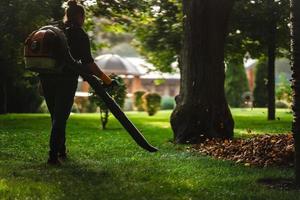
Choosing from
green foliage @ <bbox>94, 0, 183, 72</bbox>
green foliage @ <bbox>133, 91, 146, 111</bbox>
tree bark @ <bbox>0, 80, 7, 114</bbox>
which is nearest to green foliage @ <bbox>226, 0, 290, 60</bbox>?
green foliage @ <bbox>94, 0, 183, 72</bbox>

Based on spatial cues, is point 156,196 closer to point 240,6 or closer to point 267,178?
point 267,178

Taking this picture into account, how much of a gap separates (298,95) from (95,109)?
102ft

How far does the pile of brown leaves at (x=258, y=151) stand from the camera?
8.65m

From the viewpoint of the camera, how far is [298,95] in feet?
22.0

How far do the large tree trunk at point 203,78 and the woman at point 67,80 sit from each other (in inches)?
179

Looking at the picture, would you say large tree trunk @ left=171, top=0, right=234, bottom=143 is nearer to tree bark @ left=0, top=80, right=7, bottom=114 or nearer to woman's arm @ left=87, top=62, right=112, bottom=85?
woman's arm @ left=87, top=62, right=112, bottom=85

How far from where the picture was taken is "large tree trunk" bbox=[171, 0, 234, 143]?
40.2 ft

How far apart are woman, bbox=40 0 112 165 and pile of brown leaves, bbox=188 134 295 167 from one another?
2.85m

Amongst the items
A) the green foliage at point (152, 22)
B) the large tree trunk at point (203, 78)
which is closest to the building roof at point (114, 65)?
the green foliage at point (152, 22)

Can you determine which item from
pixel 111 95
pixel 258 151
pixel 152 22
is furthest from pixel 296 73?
pixel 152 22

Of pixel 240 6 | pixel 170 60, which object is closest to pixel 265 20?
pixel 240 6

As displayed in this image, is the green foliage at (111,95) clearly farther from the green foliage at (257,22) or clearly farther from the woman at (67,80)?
the woman at (67,80)

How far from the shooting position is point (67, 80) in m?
7.80

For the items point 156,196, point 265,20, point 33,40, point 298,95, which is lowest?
point 156,196
